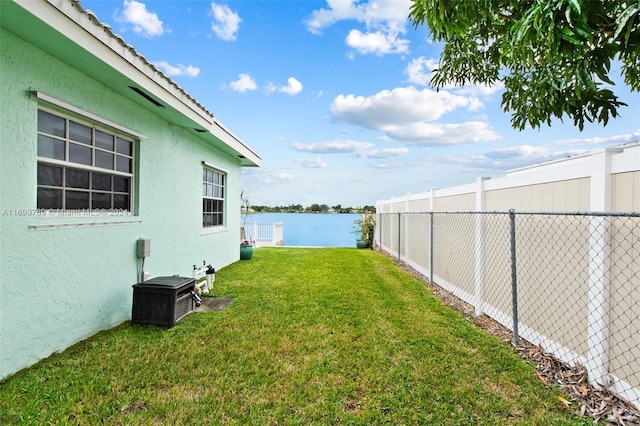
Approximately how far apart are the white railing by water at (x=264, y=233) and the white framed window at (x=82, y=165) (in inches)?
414

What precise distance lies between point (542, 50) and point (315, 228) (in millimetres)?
14964

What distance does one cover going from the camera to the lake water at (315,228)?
603 inches

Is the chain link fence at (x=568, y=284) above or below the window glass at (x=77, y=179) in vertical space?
below

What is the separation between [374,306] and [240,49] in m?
Result: 7.94

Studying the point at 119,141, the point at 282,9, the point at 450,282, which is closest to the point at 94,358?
the point at 119,141

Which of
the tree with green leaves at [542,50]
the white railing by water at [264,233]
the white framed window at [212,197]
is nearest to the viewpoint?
the tree with green leaves at [542,50]

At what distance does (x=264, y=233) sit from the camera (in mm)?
15250

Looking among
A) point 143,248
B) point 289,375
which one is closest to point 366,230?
point 143,248

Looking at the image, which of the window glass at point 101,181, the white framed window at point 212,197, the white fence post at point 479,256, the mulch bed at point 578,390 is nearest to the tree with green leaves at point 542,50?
the white fence post at point 479,256

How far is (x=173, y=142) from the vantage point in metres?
5.55

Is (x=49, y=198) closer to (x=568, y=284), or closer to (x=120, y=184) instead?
(x=120, y=184)

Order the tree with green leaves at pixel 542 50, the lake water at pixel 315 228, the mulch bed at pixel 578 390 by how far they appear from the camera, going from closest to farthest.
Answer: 1. the tree with green leaves at pixel 542 50
2. the mulch bed at pixel 578 390
3. the lake water at pixel 315 228

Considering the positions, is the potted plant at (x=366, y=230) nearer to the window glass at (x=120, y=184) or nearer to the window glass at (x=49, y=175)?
the window glass at (x=120, y=184)

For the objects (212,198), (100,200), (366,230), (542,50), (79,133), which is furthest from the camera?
→ (366,230)
